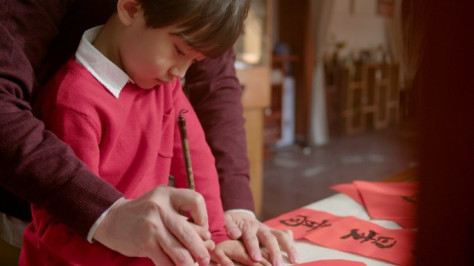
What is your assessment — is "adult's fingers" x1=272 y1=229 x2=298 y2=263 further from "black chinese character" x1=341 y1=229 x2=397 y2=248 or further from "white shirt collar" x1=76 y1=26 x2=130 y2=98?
"white shirt collar" x1=76 y1=26 x2=130 y2=98

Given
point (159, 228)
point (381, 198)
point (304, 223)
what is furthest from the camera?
point (381, 198)

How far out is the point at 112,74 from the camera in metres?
0.73

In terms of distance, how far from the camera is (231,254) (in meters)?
0.75

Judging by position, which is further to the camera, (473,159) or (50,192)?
(50,192)

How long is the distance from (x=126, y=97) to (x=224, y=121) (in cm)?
27

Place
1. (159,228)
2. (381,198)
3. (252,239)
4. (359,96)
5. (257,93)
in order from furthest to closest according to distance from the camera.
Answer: (359,96) → (257,93) → (381,198) → (252,239) → (159,228)

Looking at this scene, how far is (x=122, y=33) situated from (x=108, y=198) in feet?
0.93

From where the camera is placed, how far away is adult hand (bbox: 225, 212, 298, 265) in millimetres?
749

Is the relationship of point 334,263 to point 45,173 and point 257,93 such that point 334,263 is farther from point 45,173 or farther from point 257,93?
point 257,93

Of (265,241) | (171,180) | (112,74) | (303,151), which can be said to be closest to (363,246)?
(265,241)

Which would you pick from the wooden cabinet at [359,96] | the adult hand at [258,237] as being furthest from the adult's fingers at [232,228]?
the wooden cabinet at [359,96]

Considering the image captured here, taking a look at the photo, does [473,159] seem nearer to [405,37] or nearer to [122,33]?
[405,37]

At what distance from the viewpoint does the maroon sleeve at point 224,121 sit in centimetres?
91

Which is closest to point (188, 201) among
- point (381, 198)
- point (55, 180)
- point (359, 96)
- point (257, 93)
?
point (55, 180)
